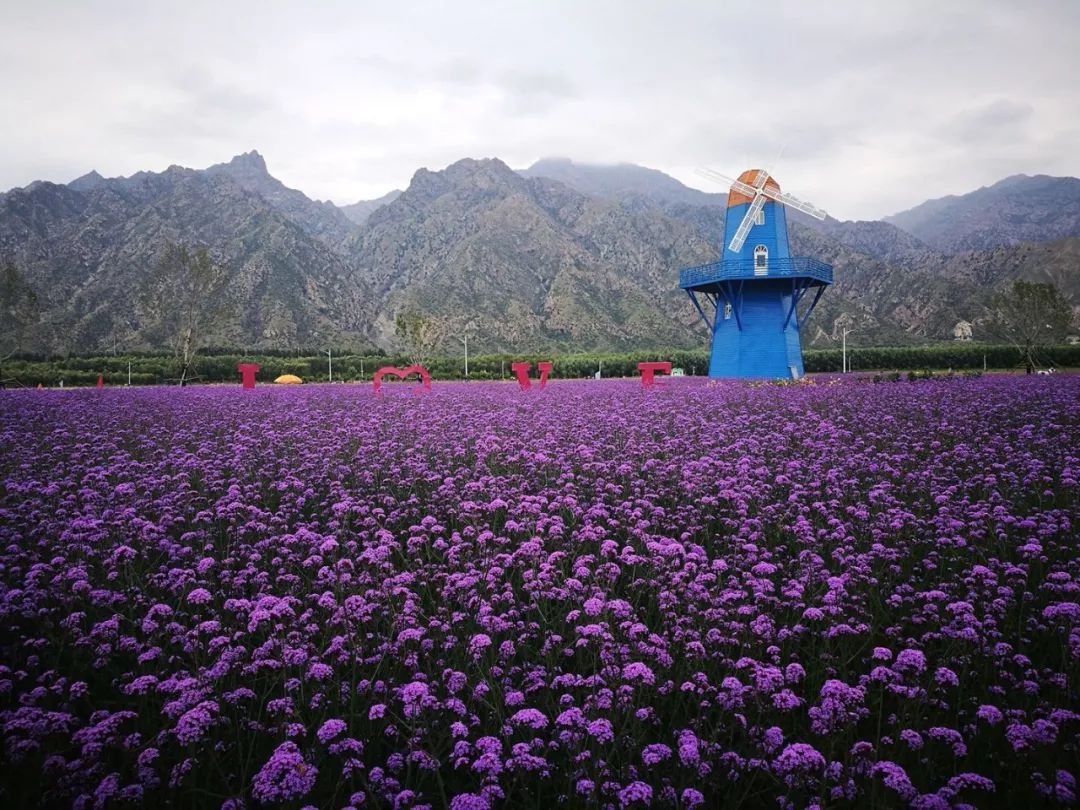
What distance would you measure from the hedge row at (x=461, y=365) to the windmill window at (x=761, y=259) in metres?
17.9

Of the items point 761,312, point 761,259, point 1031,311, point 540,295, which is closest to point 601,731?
point 761,312

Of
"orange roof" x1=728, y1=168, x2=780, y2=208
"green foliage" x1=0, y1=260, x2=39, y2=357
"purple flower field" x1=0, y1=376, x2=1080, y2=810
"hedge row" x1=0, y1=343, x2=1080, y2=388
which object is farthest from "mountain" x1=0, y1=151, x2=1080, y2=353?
"purple flower field" x1=0, y1=376, x2=1080, y2=810

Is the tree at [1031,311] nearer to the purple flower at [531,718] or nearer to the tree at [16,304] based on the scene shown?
the purple flower at [531,718]

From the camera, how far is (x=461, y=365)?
5394cm

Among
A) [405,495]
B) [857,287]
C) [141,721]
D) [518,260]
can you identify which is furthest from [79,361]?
[857,287]

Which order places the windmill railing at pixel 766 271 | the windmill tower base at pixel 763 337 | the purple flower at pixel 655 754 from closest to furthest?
the purple flower at pixel 655 754
the windmill railing at pixel 766 271
the windmill tower base at pixel 763 337

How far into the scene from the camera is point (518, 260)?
16875 centimetres

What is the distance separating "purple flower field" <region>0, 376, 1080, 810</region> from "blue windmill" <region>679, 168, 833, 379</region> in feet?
85.9

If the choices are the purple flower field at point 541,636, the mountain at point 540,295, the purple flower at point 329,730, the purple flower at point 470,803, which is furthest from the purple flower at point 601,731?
the mountain at point 540,295

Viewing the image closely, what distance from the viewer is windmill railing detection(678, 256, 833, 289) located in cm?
3381

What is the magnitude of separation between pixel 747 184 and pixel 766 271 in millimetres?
7649

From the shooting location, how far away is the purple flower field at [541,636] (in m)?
3.07

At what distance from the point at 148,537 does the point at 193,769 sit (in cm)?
321

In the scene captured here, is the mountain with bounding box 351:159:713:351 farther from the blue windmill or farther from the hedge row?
the blue windmill
